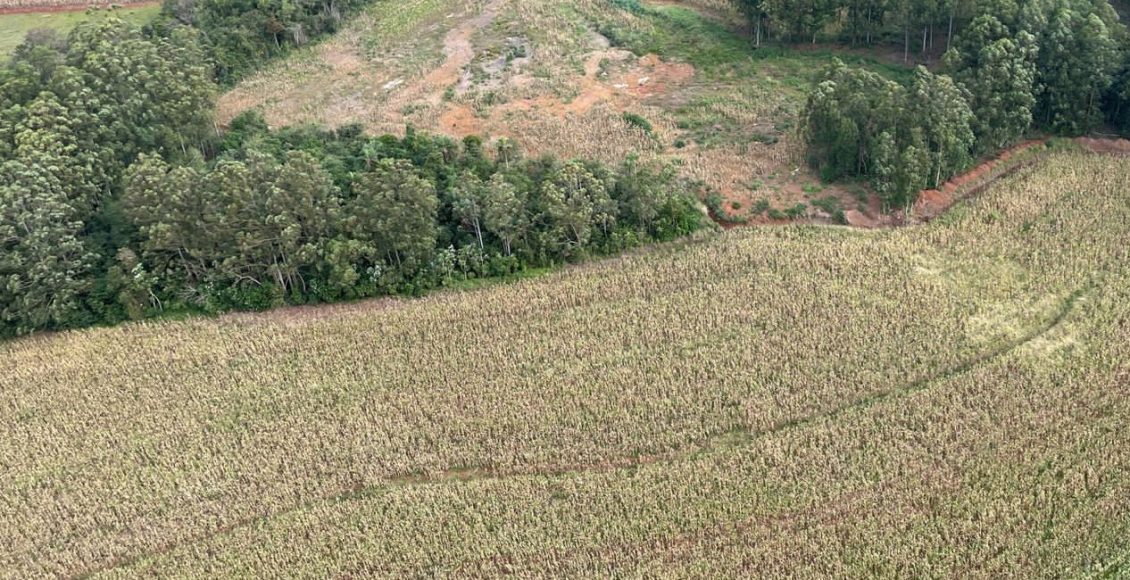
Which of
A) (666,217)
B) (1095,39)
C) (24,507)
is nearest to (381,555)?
(24,507)

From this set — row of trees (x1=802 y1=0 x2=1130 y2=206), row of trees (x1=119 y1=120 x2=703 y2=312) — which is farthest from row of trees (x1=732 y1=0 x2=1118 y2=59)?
row of trees (x1=119 y1=120 x2=703 y2=312)

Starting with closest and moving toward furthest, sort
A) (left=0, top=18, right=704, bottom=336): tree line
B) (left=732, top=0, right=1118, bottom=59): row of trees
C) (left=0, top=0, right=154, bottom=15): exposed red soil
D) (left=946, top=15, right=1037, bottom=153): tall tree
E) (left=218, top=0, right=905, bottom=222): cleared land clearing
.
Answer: (left=0, top=18, right=704, bottom=336): tree line → (left=946, top=15, right=1037, bottom=153): tall tree → (left=218, top=0, right=905, bottom=222): cleared land clearing → (left=732, top=0, right=1118, bottom=59): row of trees → (left=0, top=0, right=154, bottom=15): exposed red soil

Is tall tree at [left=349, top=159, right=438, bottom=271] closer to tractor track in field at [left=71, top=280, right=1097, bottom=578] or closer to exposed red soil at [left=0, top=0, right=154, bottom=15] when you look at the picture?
tractor track in field at [left=71, top=280, right=1097, bottom=578]

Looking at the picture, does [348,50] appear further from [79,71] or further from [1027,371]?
[1027,371]

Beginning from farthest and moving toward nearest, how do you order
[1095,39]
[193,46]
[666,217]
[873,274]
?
[193,46] < [1095,39] < [666,217] < [873,274]

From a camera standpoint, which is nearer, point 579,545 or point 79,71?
point 579,545

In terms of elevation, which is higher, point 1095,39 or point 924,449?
point 1095,39

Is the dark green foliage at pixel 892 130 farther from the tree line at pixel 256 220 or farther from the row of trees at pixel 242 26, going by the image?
the row of trees at pixel 242 26
